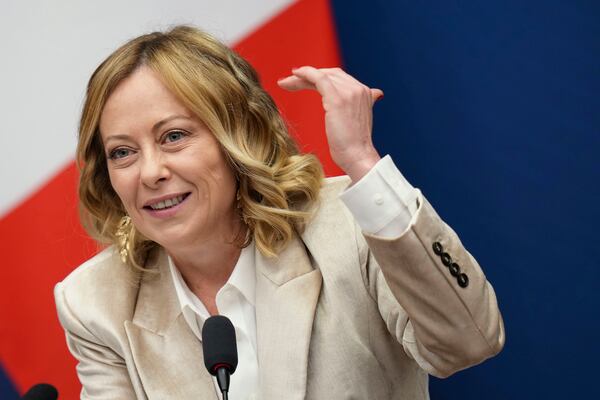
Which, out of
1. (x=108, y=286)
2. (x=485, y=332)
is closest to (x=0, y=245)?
(x=108, y=286)

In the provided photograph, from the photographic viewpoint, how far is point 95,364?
6.48 ft

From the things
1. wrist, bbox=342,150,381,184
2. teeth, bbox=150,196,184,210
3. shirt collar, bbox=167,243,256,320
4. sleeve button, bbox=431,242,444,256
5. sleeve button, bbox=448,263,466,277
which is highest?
wrist, bbox=342,150,381,184

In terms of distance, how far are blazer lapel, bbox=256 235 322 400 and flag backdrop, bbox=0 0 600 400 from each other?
606 millimetres

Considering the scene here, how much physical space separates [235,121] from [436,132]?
24.5 inches

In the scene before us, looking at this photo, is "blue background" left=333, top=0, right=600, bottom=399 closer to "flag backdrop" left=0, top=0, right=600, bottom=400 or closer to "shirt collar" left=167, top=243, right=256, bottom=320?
"flag backdrop" left=0, top=0, right=600, bottom=400

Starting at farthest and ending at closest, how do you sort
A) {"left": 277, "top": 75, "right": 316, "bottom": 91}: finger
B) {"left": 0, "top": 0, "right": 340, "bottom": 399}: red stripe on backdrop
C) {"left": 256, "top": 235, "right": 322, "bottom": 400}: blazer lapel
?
{"left": 0, "top": 0, "right": 340, "bottom": 399}: red stripe on backdrop, {"left": 256, "top": 235, "right": 322, "bottom": 400}: blazer lapel, {"left": 277, "top": 75, "right": 316, "bottom": 91}: finger

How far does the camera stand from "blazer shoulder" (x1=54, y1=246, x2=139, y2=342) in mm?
1940

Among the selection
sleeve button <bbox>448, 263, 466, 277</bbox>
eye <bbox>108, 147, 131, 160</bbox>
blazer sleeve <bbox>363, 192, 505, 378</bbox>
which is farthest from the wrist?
eye <bbox>108, 147, 131, 160</bbox>

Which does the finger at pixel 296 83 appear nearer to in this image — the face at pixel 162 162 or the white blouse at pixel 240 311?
the face at pixel 162 162

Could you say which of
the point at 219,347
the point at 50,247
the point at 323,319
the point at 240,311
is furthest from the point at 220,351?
the point at 50,247

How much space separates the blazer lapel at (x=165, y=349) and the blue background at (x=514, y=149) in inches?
29.5

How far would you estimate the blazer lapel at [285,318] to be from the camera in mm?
1744

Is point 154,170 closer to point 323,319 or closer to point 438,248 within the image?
point 323,319

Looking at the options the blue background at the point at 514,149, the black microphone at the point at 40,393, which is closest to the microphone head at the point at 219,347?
the black microphone at the point at 40,393
